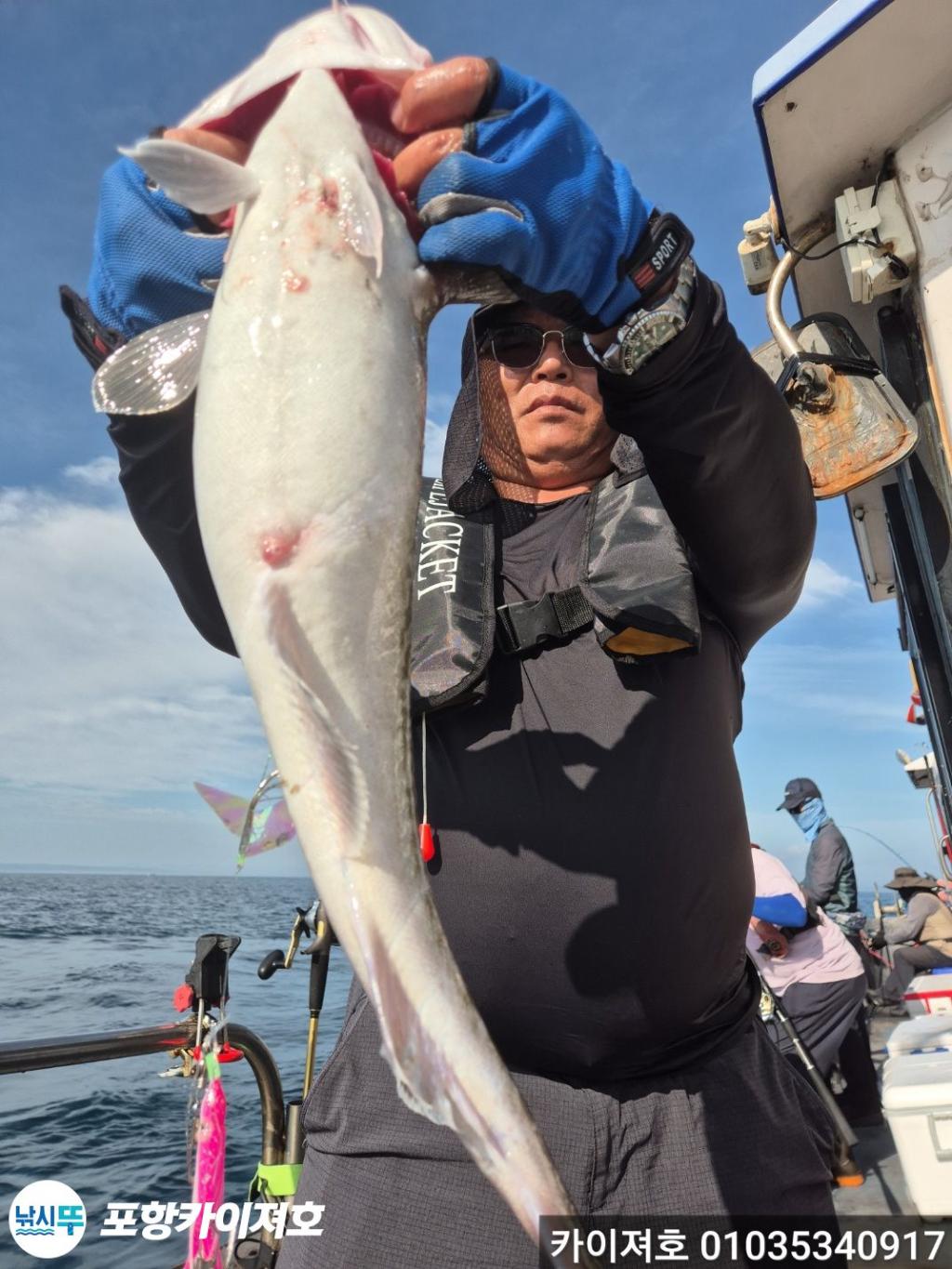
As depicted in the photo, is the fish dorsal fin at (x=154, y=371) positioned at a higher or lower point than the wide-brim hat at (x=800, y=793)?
lower

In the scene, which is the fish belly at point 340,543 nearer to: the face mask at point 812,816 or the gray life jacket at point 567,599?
the gray life jacket at point 567,599

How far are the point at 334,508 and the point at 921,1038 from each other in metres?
5.06

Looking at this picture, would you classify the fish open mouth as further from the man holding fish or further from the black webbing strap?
the black webbing strap

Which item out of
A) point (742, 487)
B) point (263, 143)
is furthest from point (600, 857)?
point (263, 143)

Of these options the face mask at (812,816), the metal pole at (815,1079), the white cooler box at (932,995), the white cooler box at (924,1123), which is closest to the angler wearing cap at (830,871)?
the face mask at (812,816)

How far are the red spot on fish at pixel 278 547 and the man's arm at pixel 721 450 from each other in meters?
0.88

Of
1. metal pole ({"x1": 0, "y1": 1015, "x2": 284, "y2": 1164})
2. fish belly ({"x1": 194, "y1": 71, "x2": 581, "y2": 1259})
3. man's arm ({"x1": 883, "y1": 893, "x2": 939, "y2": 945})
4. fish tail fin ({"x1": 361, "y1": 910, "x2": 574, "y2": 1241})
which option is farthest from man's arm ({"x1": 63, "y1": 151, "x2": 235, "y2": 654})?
man's arm ({"x1": 883, "y1": 893, "x2": 939, "y2": 945})

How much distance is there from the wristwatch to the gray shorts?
1.56 meters

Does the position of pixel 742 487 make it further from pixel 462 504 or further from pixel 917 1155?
pixel 917 1155

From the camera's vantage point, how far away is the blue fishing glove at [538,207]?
1572 millimetres

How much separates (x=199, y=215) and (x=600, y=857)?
163cm

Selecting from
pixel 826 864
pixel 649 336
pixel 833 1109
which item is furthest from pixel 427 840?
pixel 826 864

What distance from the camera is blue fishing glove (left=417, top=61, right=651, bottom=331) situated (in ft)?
5.16

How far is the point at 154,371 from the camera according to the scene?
1.58 m
